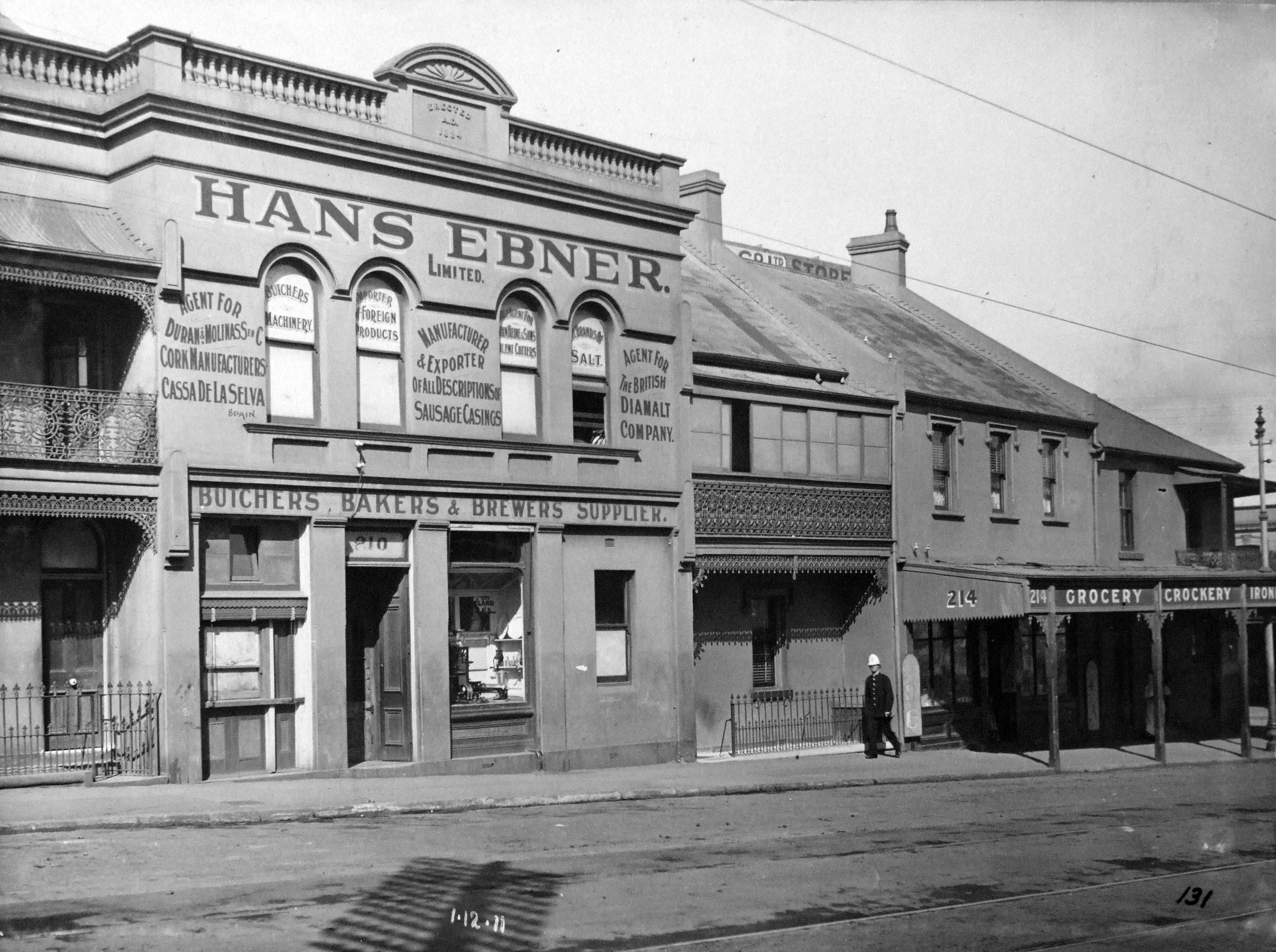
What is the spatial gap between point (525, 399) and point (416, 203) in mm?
3361

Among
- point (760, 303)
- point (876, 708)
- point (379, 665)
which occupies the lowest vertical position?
point (876, 708)

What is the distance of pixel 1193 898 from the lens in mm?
12516

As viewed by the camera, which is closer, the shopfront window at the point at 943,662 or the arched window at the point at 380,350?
the arched window at the point at 380,350

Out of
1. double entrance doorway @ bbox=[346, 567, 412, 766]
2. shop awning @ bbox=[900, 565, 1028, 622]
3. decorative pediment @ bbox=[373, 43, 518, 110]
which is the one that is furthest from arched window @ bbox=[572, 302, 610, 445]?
shop awning @ bbox=[900, 565, 1028, 622]

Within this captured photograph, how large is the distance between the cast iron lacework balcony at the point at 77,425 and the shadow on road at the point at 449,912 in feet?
24.9

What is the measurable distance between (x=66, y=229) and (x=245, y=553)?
4514 millimetres

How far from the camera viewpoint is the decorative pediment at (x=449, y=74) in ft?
68.7

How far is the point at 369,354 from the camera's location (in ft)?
67.3

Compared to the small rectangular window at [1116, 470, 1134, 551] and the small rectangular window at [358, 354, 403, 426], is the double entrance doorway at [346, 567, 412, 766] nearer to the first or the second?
the small rectangular window at [358, 354, 403, 426]

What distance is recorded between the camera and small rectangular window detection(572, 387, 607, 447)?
23141 mm

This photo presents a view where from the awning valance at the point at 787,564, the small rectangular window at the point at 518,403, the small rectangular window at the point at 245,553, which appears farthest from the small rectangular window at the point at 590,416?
the small rectangular window at the point at 245,553

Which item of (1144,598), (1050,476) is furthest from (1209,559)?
(1144,598)

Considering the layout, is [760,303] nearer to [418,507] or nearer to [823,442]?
[823,442]

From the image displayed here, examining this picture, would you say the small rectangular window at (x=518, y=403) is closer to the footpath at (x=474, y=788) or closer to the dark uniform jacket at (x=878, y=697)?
the footpath at (x=474, y=788)
